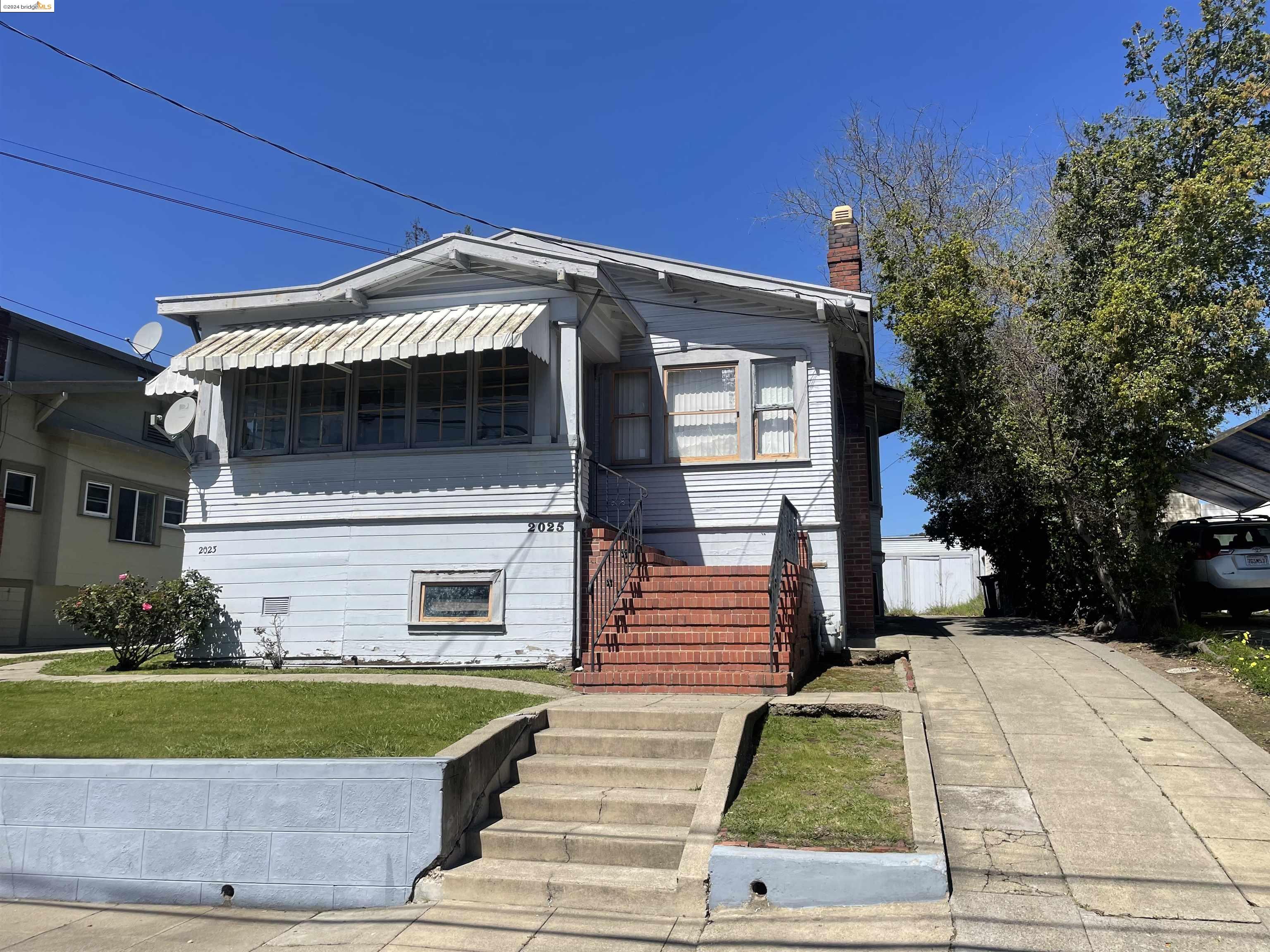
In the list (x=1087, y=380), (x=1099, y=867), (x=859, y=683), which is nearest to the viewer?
(x=1099, y=867)

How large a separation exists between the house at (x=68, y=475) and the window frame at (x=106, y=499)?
0.07 feet

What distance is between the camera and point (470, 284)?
41.1 ft

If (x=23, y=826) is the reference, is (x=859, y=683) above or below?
above

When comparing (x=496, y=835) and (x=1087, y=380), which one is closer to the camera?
(x=496, y=835)

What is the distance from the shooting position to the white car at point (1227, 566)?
13453 millimetres

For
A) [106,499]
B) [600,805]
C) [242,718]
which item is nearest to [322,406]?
[242,718]

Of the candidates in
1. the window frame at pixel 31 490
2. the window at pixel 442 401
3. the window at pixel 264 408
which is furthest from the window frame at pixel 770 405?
the window frame at pixel 31 490

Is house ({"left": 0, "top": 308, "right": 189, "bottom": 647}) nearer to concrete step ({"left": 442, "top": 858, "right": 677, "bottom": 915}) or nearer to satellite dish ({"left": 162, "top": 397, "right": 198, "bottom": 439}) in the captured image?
satellite dish ({"left": 162, "top": 397, "right": 198, "bottom": 439})

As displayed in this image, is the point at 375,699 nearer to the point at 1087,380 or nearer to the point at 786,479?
the point at 786,479

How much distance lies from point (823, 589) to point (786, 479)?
1.59m

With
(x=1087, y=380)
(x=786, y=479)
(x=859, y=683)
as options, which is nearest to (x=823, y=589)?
(x=786, y=479)

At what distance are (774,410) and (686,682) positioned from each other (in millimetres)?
5012

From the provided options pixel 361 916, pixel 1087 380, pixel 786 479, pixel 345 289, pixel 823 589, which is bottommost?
pixel 361 916

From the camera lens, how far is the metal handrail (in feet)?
32.2
